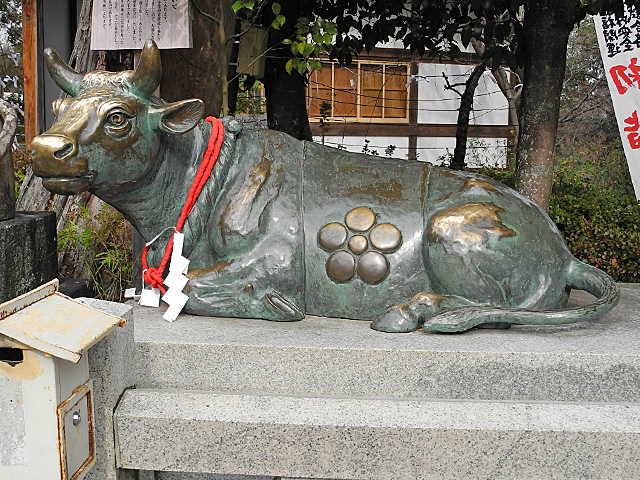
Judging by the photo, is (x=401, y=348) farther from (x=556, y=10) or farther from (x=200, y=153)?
(x=556, y=10)

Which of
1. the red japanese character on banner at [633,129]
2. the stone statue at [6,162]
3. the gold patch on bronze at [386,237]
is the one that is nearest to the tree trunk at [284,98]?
the red japanese character on banner at [633,129]

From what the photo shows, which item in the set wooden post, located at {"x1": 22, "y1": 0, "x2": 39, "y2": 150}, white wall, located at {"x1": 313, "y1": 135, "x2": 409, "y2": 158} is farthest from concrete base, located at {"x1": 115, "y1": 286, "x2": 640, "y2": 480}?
white wall, located at {"x1": 313, "y1": 135, "x2": 409, "y2": 158}

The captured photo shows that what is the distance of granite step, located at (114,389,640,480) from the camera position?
2.50m

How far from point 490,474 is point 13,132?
2.72m

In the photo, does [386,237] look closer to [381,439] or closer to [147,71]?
[381,439]

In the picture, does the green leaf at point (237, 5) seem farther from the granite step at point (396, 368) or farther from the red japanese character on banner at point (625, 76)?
the red japanese character on banner at point (625, 76)

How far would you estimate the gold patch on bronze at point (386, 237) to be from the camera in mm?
3074

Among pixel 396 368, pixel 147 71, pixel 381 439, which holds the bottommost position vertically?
pixel 381 439

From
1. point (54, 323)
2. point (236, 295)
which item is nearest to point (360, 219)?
point (236, 295)

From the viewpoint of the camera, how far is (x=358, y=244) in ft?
10.1

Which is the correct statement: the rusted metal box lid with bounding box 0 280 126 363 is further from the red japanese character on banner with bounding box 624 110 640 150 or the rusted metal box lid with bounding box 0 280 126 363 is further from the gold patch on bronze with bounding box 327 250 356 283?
the red japanese character on banner with bounding box 624 110 640 150

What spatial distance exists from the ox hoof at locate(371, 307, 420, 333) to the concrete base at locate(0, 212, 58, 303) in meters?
1.83

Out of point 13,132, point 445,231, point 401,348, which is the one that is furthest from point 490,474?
point 13,132

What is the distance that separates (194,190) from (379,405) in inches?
48.8
